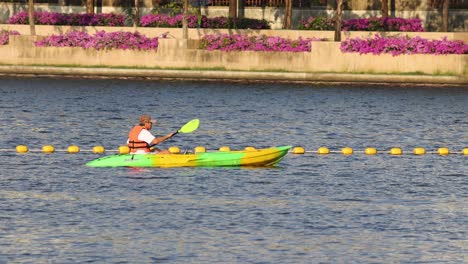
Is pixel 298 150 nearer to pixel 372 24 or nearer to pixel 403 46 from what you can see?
pixel 403 46

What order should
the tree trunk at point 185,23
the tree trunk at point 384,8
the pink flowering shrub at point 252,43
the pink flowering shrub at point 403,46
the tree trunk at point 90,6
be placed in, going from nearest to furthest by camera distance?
the pink flowering shrub at point 403,46
the pink flowering shrub at point 252,43
the tree trunk at point 185,23
the tree trunk at point 384,8
the tree trunk at point 90,6

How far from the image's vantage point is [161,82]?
264 feet

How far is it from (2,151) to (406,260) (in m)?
21.0

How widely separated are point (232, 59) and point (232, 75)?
958 millimetres

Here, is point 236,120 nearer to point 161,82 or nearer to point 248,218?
point 161,82

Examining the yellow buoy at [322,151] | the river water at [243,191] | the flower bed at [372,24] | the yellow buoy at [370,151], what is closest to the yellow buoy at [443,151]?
the river water at [243,191]

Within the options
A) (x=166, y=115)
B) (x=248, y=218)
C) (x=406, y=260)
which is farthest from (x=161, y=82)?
(x=406, y=260)

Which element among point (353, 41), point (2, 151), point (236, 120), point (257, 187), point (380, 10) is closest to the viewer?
point (257, 187)

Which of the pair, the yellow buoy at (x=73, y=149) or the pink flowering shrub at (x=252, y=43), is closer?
the yellow buoy at (x=73, y=149)

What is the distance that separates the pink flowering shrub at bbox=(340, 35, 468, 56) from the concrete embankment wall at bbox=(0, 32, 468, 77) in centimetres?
30

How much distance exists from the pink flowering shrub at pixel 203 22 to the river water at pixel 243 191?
1511 centimetres

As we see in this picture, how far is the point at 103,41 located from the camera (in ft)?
266

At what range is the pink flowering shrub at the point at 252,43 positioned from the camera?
78562 mm

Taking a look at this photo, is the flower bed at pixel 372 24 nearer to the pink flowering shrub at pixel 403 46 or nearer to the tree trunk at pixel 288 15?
the tree trunk at pixel 288 15
